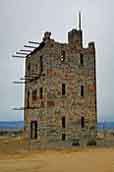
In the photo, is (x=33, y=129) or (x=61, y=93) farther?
(x=33, y=129)

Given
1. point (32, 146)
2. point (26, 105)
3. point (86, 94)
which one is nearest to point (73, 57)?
point (86, 94)

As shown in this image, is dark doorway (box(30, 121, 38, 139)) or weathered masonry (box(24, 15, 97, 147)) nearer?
weathered masonry (box(24, 15, 97, 147))

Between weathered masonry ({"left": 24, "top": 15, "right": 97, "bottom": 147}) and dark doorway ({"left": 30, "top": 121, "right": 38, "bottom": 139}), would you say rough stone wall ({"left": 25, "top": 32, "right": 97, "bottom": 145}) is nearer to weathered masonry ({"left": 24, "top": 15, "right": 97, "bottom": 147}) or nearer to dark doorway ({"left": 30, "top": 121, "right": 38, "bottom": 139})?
weathered masonry ({"left": 24, "top": 15, "right": 97, "bottom": 147})

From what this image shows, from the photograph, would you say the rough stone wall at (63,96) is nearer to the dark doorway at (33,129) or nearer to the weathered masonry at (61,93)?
the weathered masonry at (61,93)

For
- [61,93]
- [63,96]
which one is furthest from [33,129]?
[61,93]

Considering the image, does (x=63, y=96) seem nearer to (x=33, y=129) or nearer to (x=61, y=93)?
(x=61, y=93)

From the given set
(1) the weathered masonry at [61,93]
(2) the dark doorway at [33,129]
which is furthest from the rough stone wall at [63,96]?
(2) the dark doorway at [33,129]

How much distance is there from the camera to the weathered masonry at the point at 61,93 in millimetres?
27203

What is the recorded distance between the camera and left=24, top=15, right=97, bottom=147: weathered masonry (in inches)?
1071

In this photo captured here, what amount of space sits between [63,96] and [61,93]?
1.18 feet

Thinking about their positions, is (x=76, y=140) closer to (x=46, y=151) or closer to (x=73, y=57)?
(x=46, y=151)

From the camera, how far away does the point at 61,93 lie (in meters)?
28.0

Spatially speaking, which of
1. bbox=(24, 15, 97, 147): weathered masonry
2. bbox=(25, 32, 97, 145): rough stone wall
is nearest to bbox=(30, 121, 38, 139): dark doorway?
bbox=(24, 15, 97, 147): weathered masonry

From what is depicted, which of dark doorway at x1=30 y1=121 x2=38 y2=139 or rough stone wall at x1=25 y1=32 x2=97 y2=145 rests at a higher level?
rough stone wall at x1=25 y1=32 x2=97 y2=145
